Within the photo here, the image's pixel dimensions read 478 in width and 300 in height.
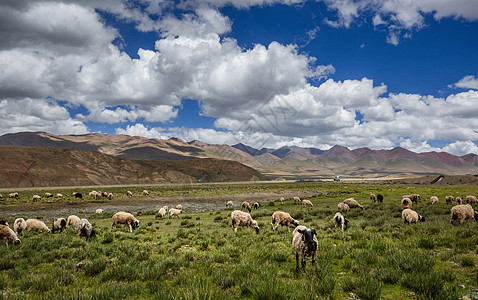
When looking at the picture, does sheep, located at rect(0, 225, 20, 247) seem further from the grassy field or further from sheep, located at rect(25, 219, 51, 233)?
sheep, located at rect(25, 219, 51, 233)

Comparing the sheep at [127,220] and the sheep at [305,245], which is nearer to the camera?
the sheep at [305,245]

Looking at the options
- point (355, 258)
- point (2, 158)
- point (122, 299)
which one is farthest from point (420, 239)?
point (2, 158)

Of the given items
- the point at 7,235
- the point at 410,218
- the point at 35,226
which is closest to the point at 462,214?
the point at 410,218

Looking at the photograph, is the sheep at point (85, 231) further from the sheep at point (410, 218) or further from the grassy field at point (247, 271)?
the sheep at point (410, 218)

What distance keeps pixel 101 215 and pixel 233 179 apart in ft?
528

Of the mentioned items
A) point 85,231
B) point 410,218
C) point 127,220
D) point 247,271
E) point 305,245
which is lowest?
point 127,220

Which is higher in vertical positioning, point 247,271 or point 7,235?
point 247,271

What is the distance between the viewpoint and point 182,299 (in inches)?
199

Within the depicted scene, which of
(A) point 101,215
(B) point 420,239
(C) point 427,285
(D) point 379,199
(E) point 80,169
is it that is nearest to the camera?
(C) point 427,285

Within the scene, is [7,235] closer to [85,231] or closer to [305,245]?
[85,231]

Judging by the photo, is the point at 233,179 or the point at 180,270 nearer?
the point at 180,270

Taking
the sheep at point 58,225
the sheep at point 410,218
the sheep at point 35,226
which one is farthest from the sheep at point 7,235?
the sheep at point 410,218

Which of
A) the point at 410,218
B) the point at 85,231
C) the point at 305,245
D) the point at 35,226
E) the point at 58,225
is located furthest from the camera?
the point at 58,225

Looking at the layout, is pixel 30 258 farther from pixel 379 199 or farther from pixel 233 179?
pixel 233 179
